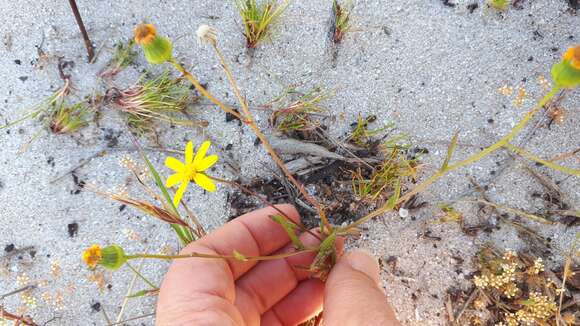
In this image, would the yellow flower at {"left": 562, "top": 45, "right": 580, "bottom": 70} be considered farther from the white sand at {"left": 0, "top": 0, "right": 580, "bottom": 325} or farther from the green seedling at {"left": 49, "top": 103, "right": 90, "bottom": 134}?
the green seedling at {"left": 49, "top": 103, "right": 90, "bottom": 134}

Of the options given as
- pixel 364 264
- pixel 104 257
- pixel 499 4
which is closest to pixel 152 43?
pixel 104 257

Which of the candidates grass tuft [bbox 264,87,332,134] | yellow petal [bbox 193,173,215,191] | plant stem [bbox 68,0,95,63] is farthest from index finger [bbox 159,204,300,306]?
plant stem [bbox 68,0,95,63]

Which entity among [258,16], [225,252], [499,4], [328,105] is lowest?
[225,252]

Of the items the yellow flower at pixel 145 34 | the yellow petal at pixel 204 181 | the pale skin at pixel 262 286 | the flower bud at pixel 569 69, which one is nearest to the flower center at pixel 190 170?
the yellow petal at pixel 204 181

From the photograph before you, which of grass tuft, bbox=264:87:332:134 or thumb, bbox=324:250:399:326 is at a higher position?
grass tuft, bbox=264:87:332:134

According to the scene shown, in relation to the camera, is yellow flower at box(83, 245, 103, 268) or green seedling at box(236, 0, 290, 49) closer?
yellow flower at box(83, 245, 103, 268)

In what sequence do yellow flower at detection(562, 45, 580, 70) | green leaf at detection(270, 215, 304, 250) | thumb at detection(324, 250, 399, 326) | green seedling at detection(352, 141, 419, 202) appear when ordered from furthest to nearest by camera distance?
green seedling at detection(352, 141, 419, 202), green leaf at detection(270, 215, 304, 250), thumb at detection(324, 250, 399, 326), yellow flower at detection(562, 45, 580, 70)

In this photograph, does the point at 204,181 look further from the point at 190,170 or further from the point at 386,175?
the point at 386,175

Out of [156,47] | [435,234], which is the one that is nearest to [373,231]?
[435,234]
